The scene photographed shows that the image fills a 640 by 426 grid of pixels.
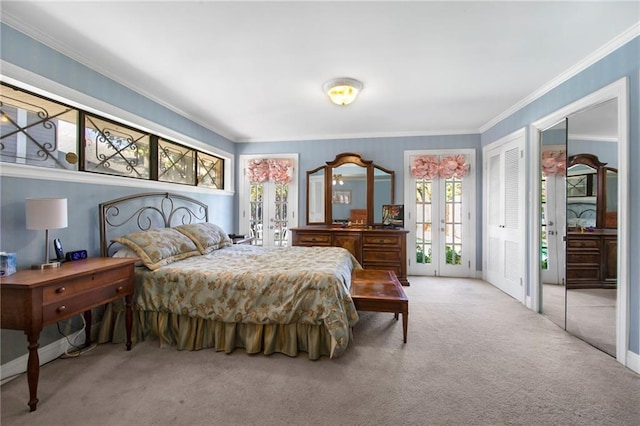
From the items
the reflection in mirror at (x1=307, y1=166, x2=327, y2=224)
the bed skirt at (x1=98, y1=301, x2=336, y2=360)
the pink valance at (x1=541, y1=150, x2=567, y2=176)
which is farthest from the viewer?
the reflection in mirror at (x1=307, y1=166, x2=327, y2=224)

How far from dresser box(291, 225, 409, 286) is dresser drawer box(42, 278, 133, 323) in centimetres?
276

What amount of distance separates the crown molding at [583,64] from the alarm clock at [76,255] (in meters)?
4.72

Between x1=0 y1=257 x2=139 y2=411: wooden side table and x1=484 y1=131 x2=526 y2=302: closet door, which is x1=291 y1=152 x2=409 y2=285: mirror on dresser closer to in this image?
x1=484 y1=131 x2=526 y2=302: closet door

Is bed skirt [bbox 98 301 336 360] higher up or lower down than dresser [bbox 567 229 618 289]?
lower down

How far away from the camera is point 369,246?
442 cm

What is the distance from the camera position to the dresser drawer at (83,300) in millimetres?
1686

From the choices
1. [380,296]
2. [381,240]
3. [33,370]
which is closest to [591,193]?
[380,296]

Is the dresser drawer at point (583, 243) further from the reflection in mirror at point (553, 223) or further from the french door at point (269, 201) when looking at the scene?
the french door at point (269, 201)

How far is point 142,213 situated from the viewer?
3.12m

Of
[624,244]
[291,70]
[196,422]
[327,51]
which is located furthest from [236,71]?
[624,244]

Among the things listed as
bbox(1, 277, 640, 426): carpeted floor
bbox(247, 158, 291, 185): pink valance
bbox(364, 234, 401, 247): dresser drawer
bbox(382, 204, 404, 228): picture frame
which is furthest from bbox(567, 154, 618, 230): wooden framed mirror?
bbox(247, 158, 291, 185): pink valance

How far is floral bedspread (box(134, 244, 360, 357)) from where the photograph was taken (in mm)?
2168

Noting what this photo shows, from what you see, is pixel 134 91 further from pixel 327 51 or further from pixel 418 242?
pixel 418 242

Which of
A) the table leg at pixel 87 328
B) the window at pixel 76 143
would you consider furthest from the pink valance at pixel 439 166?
the table leg at pixel 87 328
